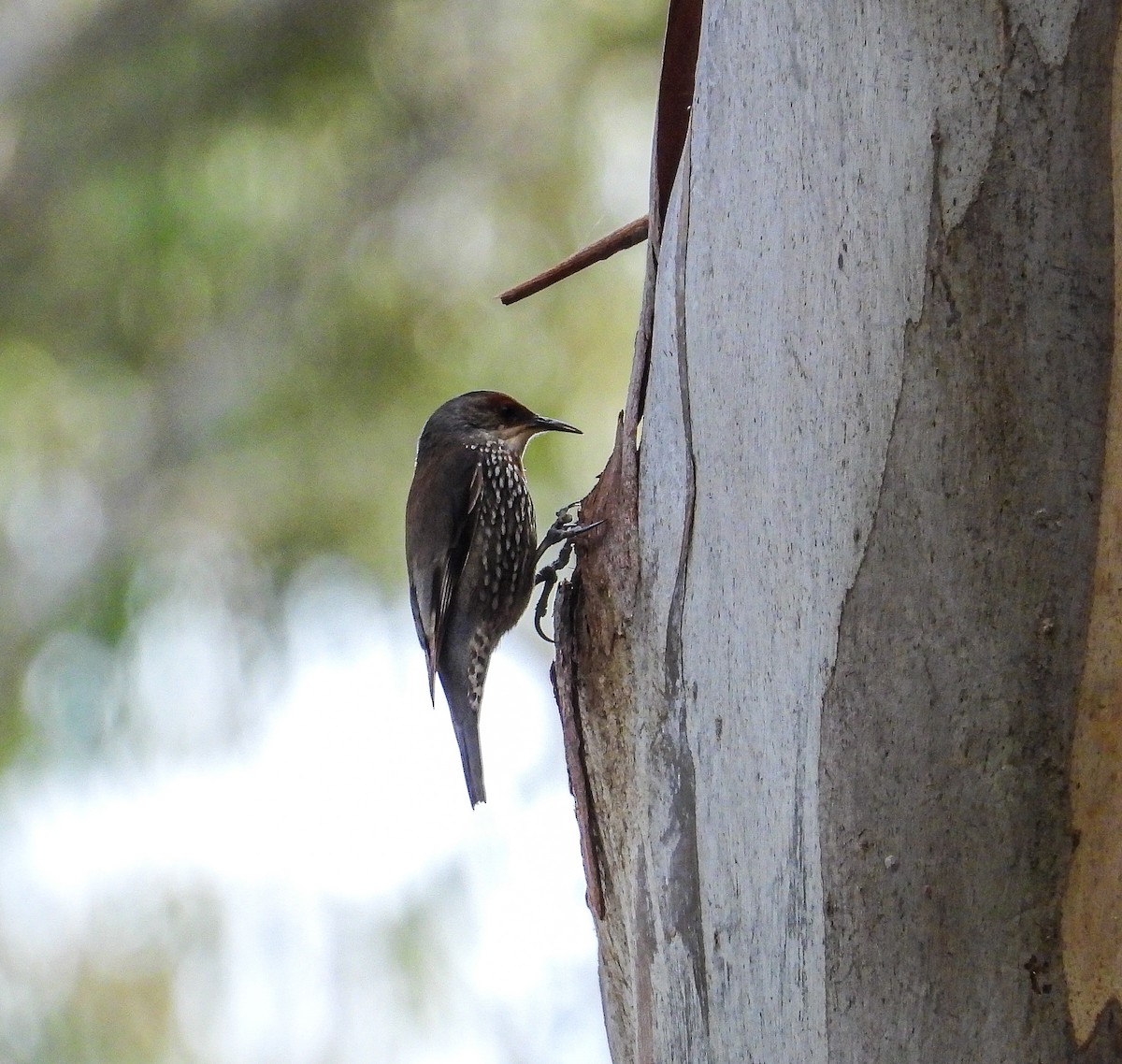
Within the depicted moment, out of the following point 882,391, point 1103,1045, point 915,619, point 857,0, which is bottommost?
point 1103,1045

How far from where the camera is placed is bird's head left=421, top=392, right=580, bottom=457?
324 centimetres

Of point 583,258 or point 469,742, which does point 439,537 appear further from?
point 583,258

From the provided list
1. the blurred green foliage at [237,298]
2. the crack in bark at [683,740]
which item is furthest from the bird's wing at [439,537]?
the crack in bark at [683,740]

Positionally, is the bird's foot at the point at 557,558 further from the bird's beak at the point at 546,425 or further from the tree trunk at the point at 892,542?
the tree trunk at the point at 892,542

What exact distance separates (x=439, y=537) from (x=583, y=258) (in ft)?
4.15

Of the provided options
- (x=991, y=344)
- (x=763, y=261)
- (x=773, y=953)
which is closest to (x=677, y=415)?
(x=763, y=261)

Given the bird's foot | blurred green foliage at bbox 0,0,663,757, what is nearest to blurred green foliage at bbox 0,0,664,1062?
blurred green foliage at bbox 0,0,663,757

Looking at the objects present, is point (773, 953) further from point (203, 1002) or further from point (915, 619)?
point (203, 1002)

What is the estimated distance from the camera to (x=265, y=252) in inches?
178

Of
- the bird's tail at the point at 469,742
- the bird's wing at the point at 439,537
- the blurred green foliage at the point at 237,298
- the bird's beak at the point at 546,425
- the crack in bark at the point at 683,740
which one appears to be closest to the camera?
the crack in bark at the point at 683,740

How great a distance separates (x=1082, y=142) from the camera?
1.10 metres

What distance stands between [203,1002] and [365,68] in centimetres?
295

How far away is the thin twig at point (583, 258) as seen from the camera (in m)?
1.86

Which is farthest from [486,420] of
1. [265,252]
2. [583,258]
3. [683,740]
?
[683,740]
